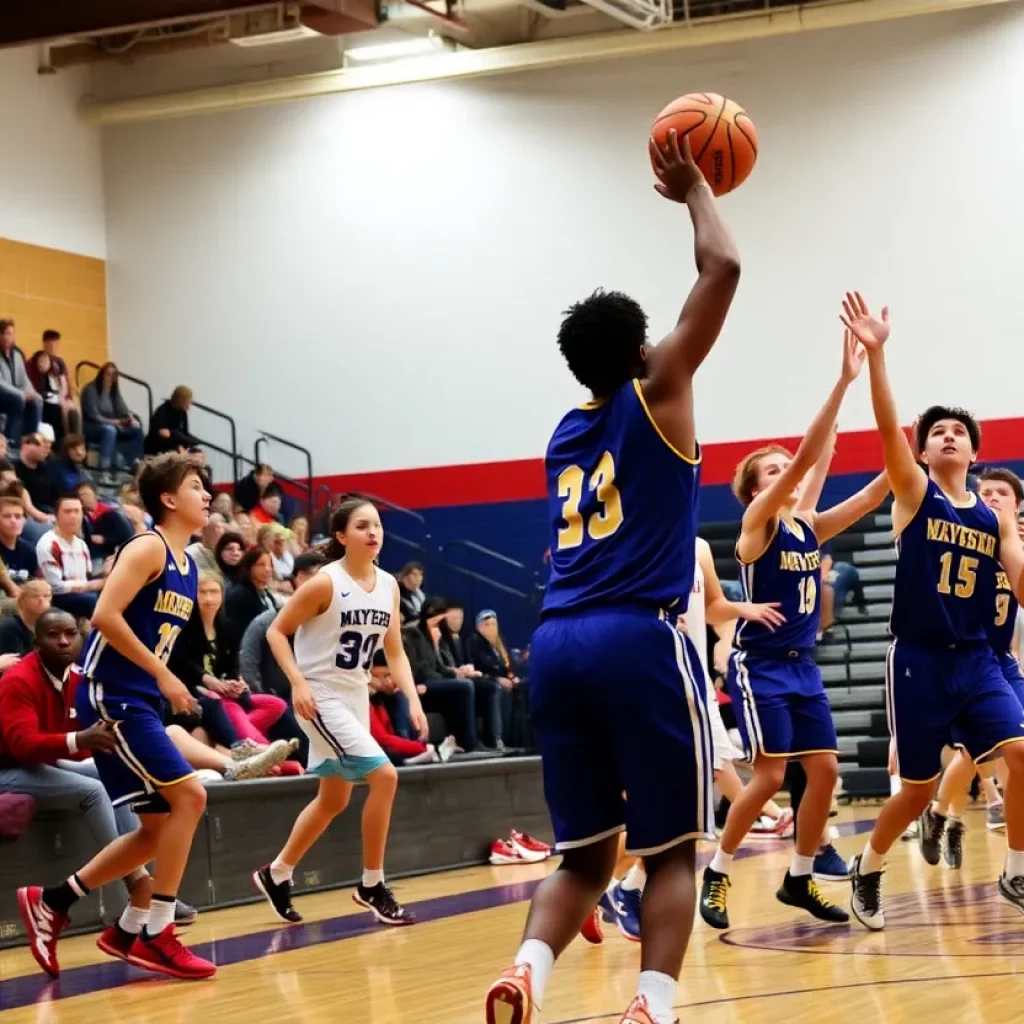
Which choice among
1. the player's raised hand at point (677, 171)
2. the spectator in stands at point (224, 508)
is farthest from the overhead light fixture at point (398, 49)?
the player's raised hand at point (677, 171)

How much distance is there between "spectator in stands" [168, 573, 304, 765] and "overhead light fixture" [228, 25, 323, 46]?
9.26 meters

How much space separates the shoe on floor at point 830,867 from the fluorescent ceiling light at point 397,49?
13.1 metres

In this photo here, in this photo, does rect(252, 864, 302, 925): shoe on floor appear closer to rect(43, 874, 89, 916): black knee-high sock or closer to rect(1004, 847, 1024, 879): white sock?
rect(43, 874, 89, 916): black knee-high sock

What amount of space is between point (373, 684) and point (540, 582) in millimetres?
7014

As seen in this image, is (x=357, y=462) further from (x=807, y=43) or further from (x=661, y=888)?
(x=661, y=888)

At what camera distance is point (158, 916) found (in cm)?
637

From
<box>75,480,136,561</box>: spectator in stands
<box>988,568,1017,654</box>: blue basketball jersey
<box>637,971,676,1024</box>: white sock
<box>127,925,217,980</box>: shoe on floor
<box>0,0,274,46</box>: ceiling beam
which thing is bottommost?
<box>127,925,217,980</box>: shoe on floor

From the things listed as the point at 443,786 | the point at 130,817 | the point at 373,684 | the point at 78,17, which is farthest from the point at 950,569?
the point at 78,17

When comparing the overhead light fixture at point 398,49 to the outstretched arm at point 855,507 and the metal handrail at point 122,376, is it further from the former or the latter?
the outstretched arm at point 855,507

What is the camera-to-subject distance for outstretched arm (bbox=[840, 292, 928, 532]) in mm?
5754

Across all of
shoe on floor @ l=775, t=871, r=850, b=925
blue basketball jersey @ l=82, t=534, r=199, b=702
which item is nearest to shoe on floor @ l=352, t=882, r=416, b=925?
blue basketball jersey @ l=82, t=534, r=199, b=702

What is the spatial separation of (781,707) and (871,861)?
2.21ft

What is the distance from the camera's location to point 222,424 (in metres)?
20.3

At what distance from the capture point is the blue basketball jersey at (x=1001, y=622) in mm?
6418
